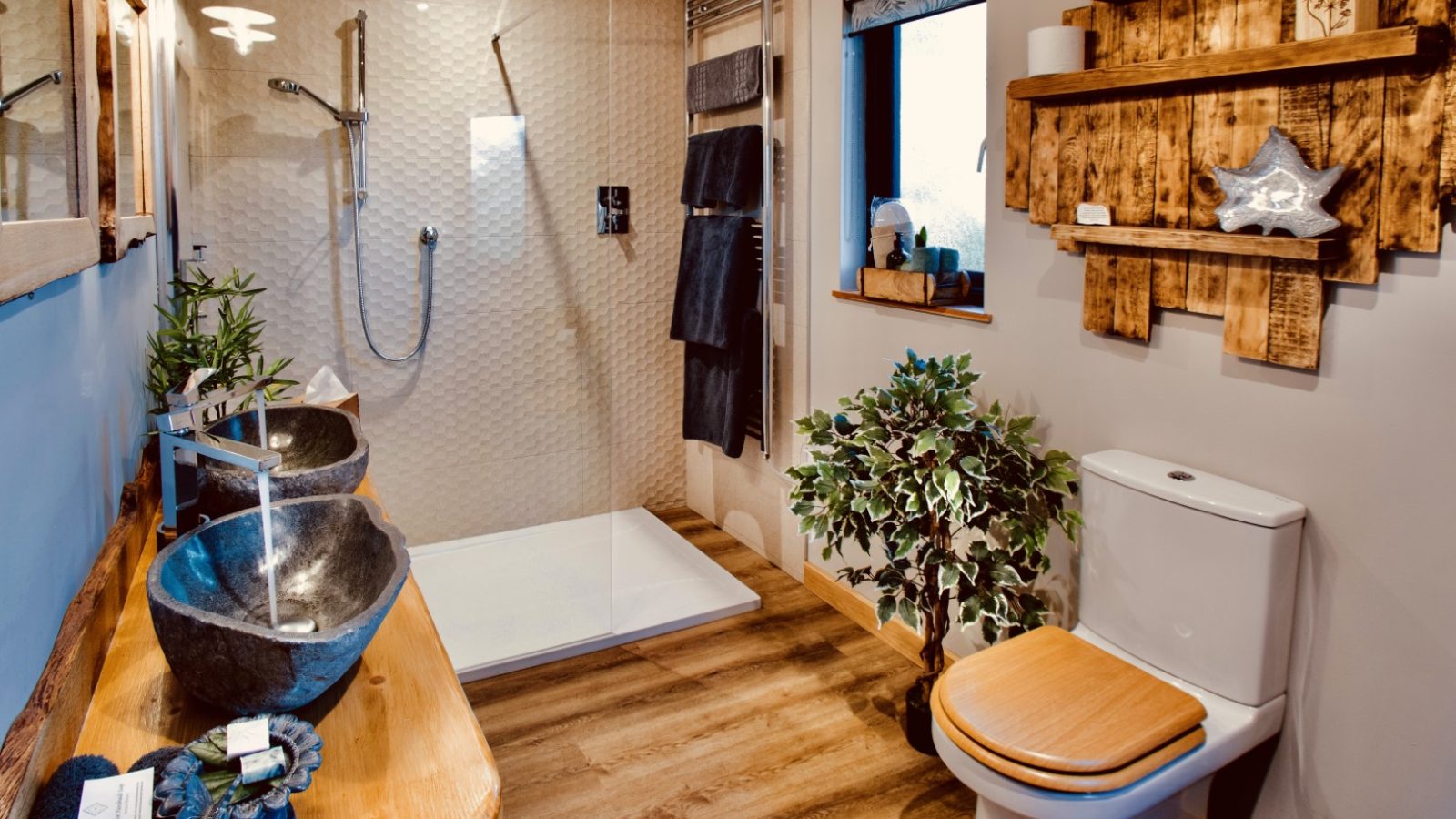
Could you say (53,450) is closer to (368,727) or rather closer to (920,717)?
(368,727)

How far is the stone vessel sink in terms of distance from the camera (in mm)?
1578

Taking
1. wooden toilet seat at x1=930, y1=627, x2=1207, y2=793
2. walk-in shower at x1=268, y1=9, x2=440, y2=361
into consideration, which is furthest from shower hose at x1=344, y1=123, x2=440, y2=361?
wooden toilet seat at x1=930, y1=627, x2=1207, y2=793

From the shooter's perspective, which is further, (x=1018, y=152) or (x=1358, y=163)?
(x=1018, y=152)

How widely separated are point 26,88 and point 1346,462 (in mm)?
1860

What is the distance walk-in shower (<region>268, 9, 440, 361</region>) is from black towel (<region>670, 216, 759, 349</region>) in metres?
0.85

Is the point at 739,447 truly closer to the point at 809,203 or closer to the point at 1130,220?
Result: the point at 809,203

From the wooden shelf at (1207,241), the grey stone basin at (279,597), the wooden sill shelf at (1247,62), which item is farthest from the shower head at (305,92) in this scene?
the wooden shelf at (1207,241)

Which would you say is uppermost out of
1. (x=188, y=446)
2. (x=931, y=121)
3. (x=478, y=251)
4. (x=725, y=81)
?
(x=725, y=81)

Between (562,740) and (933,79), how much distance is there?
2.00m

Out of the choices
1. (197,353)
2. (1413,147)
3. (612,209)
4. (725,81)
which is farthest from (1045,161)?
(197,353)

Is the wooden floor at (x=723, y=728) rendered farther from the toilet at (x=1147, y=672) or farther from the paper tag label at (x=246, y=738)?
the paper tag label at (x=246, y=738)

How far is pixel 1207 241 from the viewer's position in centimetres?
172

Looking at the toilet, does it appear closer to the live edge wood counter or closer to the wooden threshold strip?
the wooden threshold strip

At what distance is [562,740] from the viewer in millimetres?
2393
